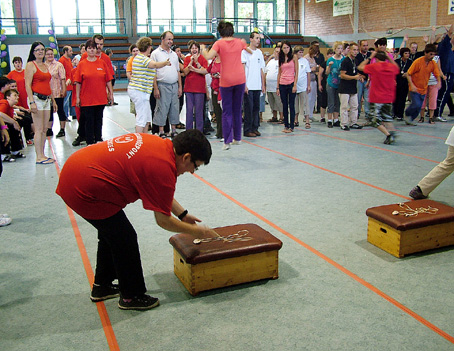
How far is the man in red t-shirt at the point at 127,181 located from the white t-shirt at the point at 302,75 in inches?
277

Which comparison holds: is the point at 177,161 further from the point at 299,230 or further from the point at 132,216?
the point at 132,216

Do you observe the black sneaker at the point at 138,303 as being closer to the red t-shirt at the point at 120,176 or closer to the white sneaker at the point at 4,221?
the red t-shirt at the point at 120,176

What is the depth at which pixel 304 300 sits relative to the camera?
2.77 metres

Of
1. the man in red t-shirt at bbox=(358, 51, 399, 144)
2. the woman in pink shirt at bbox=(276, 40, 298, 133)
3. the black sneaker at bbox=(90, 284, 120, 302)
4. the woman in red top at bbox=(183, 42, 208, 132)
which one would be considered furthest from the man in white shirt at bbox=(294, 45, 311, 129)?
the black sneaker at bbox=(90, 284, 120, 302)

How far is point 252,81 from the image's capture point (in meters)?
8.22

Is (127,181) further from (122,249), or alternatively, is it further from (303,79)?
(303,79)

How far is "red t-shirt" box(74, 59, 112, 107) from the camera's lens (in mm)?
7012

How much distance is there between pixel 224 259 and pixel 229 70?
4500 mm

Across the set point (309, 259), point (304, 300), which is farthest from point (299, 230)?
point (304, 300)

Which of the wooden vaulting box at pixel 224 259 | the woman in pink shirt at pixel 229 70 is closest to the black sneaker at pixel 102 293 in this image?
the wooden vaulting box at pixel 224 259

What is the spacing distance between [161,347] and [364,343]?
3.41 feet

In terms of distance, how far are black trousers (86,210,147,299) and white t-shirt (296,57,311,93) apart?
705cm

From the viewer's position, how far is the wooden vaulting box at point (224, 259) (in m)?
2.80

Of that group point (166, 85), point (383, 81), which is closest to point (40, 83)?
point (166, 85)
